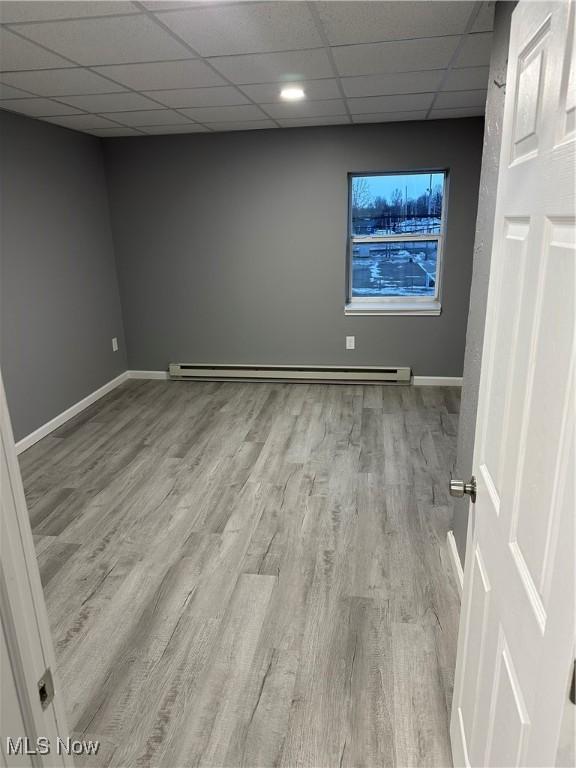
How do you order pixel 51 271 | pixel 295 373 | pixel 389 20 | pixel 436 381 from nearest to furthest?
pixel 389 20 < pixel 51 271 < pixel 436 381 < pixel 295 373

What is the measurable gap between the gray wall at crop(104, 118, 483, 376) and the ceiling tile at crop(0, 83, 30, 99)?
1.63 meters

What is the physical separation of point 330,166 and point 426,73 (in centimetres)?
165

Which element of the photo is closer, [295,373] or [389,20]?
[389,20]

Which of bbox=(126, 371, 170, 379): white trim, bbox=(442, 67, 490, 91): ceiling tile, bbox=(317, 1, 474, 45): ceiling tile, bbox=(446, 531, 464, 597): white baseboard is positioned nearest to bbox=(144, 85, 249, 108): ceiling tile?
bbox=(317, 1, 474, 45): ceiling tile

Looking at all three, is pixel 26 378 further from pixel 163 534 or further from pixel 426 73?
pixel 426 73

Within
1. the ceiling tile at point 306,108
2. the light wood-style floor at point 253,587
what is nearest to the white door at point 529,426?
the light wood-style floor at point 253,587

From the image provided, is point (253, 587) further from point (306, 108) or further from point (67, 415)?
point (306, 108)

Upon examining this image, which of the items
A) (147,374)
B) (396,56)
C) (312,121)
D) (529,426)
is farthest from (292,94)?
(147,374)

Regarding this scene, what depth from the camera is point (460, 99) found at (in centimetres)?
332

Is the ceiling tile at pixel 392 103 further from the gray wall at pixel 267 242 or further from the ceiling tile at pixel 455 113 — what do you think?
the gray wall at pixel 267 242

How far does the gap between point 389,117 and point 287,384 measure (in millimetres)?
2452

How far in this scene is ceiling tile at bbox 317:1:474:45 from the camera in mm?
1852

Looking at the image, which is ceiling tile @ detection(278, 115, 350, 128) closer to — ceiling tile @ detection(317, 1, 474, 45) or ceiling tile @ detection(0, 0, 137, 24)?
ceiling tile @ detection(317, 1, 474, 45)

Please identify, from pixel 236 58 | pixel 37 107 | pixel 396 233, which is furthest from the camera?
pixel 396 233
